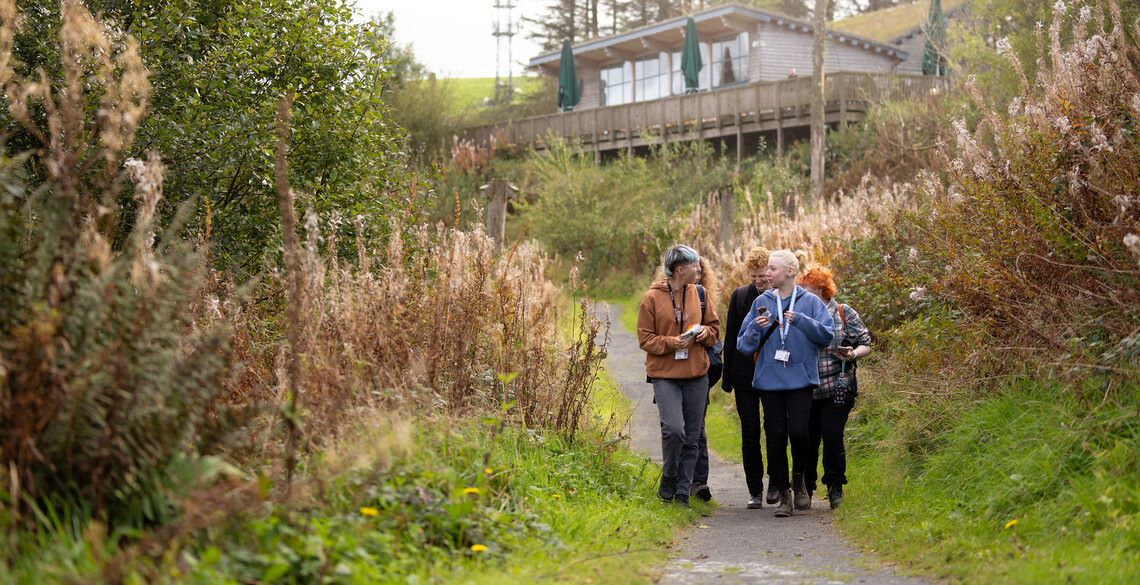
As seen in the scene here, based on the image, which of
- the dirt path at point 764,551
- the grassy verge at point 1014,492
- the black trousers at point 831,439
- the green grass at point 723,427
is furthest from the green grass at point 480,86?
the grassy verge at point 1014,492

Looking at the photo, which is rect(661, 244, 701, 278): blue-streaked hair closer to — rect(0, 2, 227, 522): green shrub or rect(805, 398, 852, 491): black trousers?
rect(805, 398, 852, 491): black trousers

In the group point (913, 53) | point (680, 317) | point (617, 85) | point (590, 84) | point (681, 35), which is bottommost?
point (680, 317)

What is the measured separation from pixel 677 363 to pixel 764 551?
1925 mm

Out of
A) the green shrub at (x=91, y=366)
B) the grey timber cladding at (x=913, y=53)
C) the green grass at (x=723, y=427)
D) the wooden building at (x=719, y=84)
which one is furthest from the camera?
the grey timber cladding at (x=913, y=53)

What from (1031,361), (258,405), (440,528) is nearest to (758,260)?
→ (1031,361)

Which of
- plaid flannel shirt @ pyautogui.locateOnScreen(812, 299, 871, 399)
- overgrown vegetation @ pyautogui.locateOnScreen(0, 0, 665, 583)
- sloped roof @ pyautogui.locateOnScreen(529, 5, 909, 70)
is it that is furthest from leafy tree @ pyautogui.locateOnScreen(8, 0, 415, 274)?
sloped roof @ pyautogui.locateOnScreen(529, 5, 909, 70)

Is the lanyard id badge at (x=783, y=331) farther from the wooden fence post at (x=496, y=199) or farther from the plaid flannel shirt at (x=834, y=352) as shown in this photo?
the wooden fence post at (x=496, y=199)

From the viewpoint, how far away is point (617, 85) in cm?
4847

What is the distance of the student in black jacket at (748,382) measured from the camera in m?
9.75

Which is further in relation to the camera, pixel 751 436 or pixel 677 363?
pixel 751 436

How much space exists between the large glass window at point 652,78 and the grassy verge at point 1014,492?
37.5 m

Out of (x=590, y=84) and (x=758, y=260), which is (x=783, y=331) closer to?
(x=758, y=260)

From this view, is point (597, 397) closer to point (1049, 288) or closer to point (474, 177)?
point (1049, 288)

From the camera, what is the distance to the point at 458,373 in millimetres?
8367
